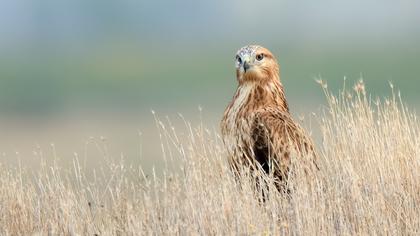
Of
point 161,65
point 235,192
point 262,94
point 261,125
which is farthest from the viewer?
point 161,65

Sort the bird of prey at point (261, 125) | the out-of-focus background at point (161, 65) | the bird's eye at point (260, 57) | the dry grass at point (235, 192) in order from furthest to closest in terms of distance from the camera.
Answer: the out-of-focus background at point (161, 65) → the bird's eye at point (260, 57) → the bird of prey at point (261, 125) → the dry grass at point (235, 192)

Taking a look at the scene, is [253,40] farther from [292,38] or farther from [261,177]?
[261,177]

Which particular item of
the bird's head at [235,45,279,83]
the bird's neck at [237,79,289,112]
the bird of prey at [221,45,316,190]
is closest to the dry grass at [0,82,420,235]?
the bird of prey at [221,45,316,190]

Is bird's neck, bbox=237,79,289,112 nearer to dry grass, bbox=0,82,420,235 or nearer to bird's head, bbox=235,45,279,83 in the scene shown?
bird's head, bbox=235,45,279,83

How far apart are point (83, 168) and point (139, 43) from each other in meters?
159

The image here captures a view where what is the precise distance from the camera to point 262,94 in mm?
10883

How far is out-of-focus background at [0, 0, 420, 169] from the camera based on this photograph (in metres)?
111

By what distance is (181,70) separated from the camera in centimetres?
14662

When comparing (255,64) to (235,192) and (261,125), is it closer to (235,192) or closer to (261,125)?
(261,125)

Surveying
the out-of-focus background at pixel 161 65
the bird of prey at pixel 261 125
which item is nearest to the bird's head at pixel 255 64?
the bird of prey at pixel 261 125

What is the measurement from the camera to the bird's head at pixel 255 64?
35.7ft

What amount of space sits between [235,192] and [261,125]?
1.13 m

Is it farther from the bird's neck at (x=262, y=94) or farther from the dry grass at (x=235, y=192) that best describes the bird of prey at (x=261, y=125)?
the dry grass at (x=235, y=192)

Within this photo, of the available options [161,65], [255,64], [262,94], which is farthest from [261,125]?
[161,65]
